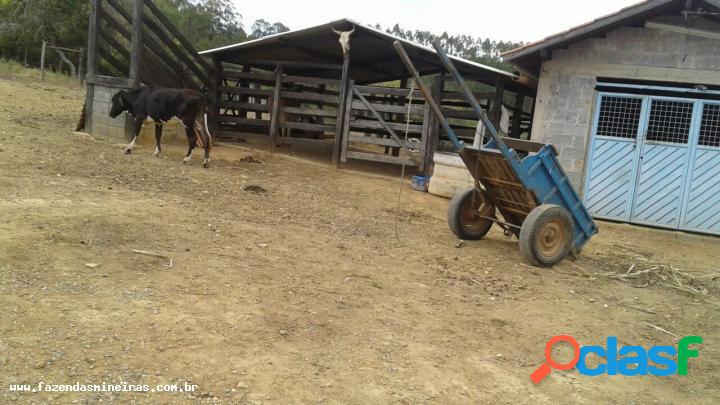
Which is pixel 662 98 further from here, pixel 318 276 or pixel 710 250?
pixel 318 276

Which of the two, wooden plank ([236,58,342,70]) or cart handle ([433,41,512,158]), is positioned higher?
wooden plank ([236,58,342,70])

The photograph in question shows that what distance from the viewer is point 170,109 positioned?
9.68 meters

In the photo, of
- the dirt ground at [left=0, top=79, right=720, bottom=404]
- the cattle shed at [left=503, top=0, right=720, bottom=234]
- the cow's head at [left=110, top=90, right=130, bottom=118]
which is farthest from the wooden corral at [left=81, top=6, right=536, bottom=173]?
the dirt ground at [left=0, top=79, right=720, bottom=404]

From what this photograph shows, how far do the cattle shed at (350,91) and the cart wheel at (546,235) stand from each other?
3680 mm

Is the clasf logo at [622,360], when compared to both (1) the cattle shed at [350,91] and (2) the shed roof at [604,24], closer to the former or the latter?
(1) the cattle shed at [350,91]

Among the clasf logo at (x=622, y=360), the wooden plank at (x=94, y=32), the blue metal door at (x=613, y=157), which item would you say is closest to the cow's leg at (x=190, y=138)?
the wooden plank at (x=94, y=32)

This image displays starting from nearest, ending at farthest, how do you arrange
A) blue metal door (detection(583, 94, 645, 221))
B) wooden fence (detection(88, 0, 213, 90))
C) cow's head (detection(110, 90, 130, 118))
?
blue metal door (detection(583, 94, 645, 221)), cow's head (detection(110, 90, 130, 118)), wooden fence (detection(88, 0, 213, 90))

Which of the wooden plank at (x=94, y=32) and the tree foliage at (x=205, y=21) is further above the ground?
the tree foliage at (x=205, y=21)

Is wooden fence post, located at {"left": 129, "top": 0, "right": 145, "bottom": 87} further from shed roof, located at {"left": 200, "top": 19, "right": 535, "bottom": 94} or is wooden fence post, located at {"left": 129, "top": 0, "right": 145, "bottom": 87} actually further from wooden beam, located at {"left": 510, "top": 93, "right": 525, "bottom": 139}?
wooden beam, located at {"left": 510, "top": 93, "right": 525, "bottom": 139}

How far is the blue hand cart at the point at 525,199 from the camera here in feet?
19.0

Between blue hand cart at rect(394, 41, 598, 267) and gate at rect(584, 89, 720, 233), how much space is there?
3317 millimetres

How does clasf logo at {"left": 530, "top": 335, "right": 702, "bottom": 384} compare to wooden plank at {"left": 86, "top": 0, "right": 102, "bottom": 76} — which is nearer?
clasf logo at {"left": 530, "top": 335, "right": 702, "bottom": 384}

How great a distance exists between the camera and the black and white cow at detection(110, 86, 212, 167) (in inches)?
378

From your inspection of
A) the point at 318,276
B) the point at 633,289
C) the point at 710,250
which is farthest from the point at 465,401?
the point at 710,250
